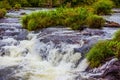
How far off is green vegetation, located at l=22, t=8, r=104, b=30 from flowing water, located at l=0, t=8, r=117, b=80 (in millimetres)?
842

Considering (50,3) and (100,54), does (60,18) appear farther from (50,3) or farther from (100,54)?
(50,3)

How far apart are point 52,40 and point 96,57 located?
4976 mm

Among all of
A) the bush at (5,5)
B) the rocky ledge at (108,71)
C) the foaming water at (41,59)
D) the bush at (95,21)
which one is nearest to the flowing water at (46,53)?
the foaming water at (41,59)

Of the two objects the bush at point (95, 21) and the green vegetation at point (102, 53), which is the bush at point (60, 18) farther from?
the green vegetation at point (102, 53)

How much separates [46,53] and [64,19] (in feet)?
19.9

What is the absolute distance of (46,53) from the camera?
60.8ft

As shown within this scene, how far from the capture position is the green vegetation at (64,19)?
22562mm

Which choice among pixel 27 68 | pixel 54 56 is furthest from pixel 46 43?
pixel 27 68

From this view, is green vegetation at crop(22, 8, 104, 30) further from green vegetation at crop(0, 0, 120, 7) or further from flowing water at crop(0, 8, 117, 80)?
green vegetation at crop(0, 0, 120, 7)

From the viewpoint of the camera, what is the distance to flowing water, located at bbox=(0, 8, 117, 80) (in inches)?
599

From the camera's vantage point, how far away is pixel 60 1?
53.3 metres

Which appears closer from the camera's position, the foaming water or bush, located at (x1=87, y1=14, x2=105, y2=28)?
the foaming water

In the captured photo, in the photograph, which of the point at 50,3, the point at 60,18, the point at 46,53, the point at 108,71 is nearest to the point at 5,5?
the point at 50,3

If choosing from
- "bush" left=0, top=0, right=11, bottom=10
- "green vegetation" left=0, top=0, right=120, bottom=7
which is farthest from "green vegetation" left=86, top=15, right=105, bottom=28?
"green vegetation" left=0, top=0, right=120, bottom=7
